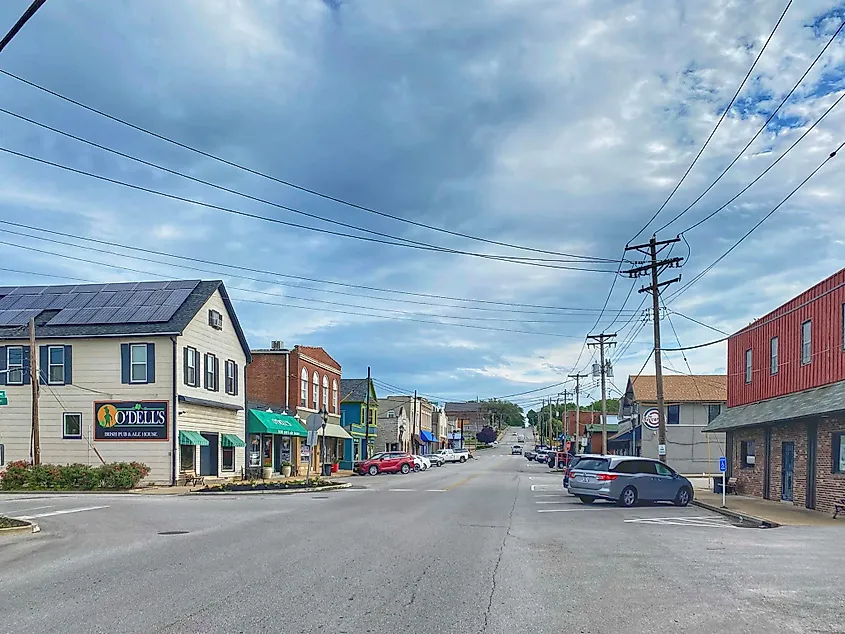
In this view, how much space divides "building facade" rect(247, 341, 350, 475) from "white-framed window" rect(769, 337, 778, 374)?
2371cm

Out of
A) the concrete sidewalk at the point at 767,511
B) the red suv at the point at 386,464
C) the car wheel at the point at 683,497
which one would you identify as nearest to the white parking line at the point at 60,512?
the car wheel at the point at 683,497

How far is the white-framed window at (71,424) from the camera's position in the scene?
35.0m

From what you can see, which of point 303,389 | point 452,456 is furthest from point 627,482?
point 452,456

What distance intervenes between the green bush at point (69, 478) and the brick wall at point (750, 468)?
22.9 metres

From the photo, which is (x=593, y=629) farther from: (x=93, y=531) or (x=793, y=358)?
(x=793, y=358)

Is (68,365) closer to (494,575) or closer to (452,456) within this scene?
(494,575)

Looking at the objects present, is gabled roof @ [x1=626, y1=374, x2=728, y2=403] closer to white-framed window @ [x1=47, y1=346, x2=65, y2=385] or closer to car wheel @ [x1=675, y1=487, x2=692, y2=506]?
car wheel @ [x1=675, y1=487, x2=692, y2=506]

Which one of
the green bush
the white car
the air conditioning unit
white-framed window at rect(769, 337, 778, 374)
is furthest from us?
the white car

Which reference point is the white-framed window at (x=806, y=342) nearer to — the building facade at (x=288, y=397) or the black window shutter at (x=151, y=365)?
the black window shutter at (x=151, y=365)

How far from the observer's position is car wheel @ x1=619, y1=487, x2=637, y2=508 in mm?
25281

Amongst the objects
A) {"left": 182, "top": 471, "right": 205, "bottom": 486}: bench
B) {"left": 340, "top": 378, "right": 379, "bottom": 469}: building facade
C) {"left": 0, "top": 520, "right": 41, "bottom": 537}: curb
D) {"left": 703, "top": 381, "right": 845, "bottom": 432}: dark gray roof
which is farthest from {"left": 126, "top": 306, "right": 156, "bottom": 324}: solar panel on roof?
{"left": 340, "top": 378, "right": 379, "bottom": 469}: building facade

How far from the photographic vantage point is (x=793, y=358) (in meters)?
27.4

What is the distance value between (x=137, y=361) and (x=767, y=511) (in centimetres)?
2424

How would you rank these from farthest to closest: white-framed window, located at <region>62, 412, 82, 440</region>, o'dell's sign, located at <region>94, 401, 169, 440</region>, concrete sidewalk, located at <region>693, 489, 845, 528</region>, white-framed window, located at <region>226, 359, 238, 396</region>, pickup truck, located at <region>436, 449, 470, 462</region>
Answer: pickup truck, located at <region>436, 449, 470, 462</region>, white-framed window, located at <region>226, 359, 238, 396</region>, white-framed window, located at <region>62, 412, 82, 440</region>, o'dell's sign, located at <region>94, 401, 169, 440</region>, concrete sidewalk, located at <region>693, 489, 845, 528</region>
